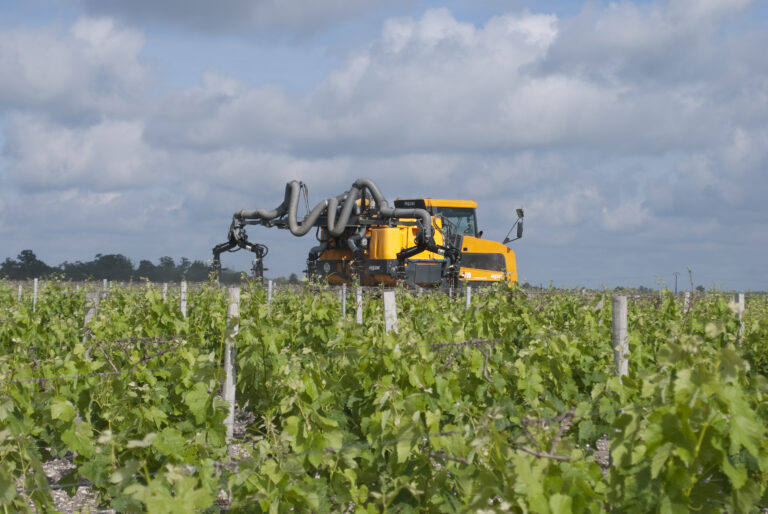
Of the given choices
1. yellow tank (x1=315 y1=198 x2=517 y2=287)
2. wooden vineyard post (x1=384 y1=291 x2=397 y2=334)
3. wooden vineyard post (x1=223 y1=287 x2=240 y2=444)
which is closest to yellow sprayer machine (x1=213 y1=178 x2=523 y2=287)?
yellow tank (x1=315 y1=198 x2=517 y2=287)

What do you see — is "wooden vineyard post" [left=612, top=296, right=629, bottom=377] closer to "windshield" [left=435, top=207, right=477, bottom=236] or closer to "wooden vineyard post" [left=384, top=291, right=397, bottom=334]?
"wooden vineyard post" [left=384, top=291, right=397, bottom=334]

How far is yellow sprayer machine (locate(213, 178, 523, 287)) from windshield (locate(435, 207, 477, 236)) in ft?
0.08

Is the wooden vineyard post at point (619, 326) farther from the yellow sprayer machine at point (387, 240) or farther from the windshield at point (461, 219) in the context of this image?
the windshield at point (461, 219)

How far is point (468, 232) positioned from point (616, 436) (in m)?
15.5

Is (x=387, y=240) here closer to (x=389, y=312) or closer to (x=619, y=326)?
(x=389, y=312)

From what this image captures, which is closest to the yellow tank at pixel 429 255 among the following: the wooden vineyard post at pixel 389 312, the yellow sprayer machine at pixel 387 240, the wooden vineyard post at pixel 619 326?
the yellow sprayer machine at pixel 387 240

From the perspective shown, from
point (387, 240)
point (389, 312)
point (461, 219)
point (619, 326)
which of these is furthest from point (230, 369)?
point (461, 219)

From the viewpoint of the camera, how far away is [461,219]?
59.9 ft

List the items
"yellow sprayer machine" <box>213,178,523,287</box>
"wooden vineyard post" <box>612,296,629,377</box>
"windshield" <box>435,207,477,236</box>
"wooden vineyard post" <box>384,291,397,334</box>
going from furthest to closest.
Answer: "windshield" <box>435,207,477,236</box> → "yellow sprayer machine" <box>213,178,523,287</box> → "wooden vineyard post" <box>384,291,397,334</box> → "wooden vineyard post" <box>612,296,629,377</box>

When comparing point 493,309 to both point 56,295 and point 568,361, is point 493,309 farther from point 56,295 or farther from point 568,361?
point 56,295

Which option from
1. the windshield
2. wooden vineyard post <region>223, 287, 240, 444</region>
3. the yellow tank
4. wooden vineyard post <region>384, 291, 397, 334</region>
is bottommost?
wooden vineyard post <region>223, 287, 240, 444</region>

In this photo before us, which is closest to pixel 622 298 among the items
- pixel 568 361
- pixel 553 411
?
pixel 568 361

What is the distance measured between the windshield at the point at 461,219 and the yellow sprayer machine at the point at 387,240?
0.02 meters

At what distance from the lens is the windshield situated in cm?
1788
